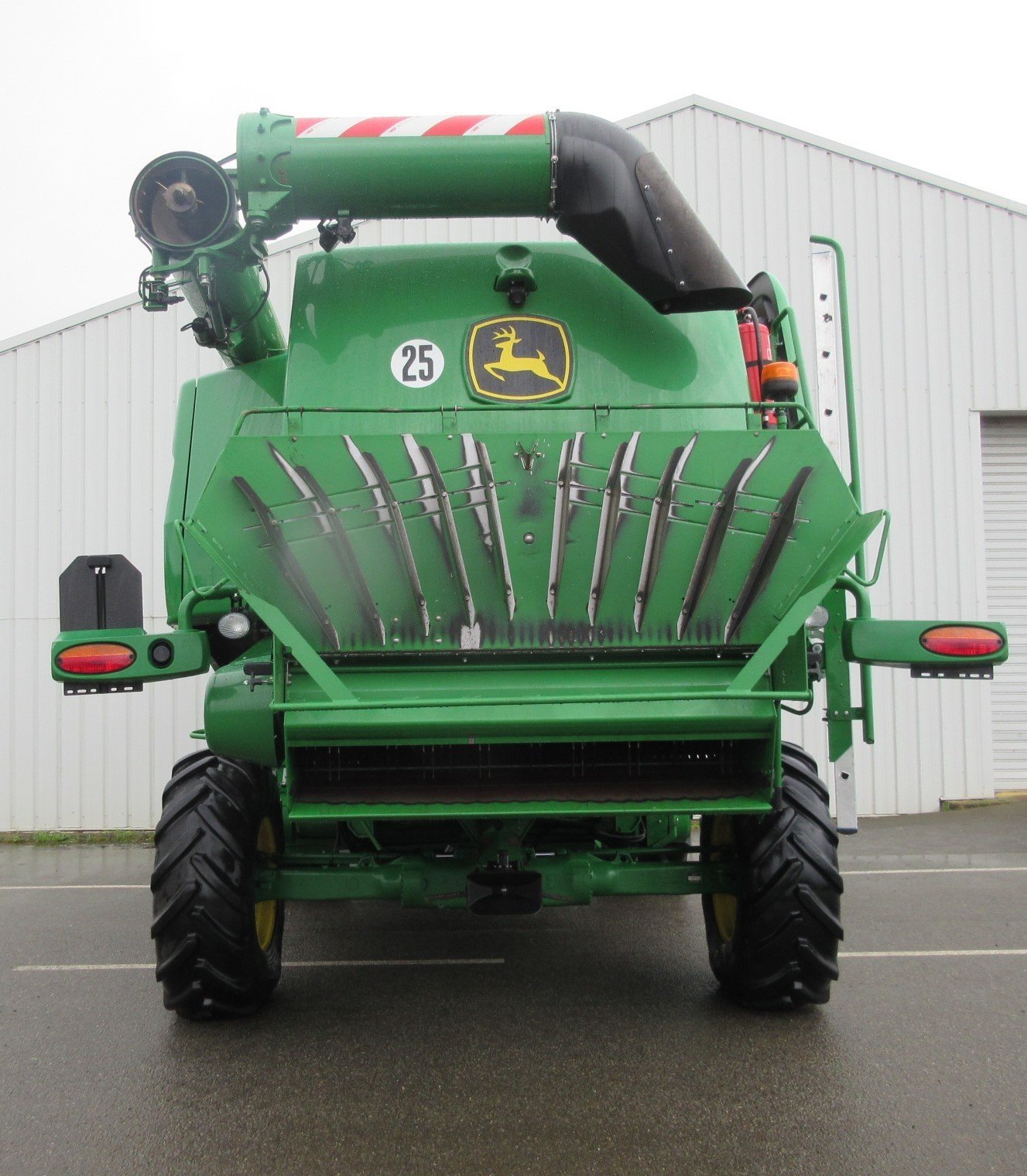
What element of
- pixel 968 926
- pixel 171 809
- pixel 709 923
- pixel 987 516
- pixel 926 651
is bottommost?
pixel 968 926

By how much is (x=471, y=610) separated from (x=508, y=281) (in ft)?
5.45

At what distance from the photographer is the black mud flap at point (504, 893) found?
13.4 feet

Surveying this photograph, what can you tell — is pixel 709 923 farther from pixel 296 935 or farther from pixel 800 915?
pixel 296 935

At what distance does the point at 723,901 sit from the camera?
15.8 feet

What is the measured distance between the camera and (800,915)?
4160 millimetres

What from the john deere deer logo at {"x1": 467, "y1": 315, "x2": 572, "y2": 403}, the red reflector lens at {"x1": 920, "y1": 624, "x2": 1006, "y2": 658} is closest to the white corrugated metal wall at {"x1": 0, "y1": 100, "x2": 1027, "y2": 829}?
the john deere deer logo at {"x1": 467, "y1": 315, "x2": 572, "y2": 403}

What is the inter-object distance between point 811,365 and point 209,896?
835 cm

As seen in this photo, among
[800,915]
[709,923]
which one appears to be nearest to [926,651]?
[800,915]

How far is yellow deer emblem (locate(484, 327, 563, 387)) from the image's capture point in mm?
4746

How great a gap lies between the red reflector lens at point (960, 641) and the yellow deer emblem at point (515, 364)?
1810 millimetres

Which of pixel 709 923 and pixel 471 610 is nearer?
pixel 471 610

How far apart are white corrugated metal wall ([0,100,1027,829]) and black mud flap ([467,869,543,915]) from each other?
21.9 feet

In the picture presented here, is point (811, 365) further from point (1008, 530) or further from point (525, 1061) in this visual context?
point (525, 1061)

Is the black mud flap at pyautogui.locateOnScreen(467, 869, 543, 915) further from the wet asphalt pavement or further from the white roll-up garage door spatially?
the white roll-up garage door
